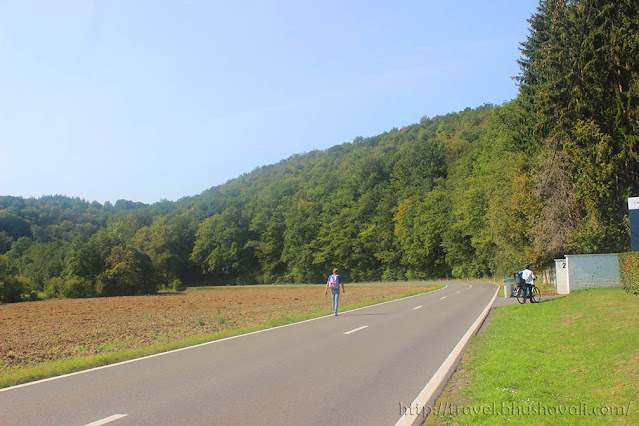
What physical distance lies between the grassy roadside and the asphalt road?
29.5 inches

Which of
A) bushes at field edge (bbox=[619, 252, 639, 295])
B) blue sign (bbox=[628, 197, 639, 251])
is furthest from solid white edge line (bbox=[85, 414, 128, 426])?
blue sign (bbox=[628, 197, 639, 251])

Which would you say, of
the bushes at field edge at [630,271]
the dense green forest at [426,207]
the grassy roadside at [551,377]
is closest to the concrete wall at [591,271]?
the dense green forest at [426,207]

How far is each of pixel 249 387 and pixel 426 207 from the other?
79475 millimetres

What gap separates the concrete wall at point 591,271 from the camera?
25078 millimetres

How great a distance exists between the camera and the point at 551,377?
713 centimetres

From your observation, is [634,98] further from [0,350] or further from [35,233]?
[35,233]

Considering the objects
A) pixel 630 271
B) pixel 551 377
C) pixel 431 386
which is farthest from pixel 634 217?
pixel 431 386

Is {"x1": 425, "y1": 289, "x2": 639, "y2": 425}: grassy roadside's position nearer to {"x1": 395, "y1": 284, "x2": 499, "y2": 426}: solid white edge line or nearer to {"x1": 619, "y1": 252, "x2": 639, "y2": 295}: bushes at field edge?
{"x1": 395, "y1": 284, "x2": 499, "y2": 426}: solid white edge line

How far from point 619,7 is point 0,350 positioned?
34.9 m

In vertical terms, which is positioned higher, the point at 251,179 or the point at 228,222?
the point at 251,179

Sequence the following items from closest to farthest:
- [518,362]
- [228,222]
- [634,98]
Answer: [518,362], [634,98], [228,222]

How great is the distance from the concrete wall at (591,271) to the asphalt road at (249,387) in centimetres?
1785

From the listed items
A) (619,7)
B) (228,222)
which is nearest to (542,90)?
(619,7)

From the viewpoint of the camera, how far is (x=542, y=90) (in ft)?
103
